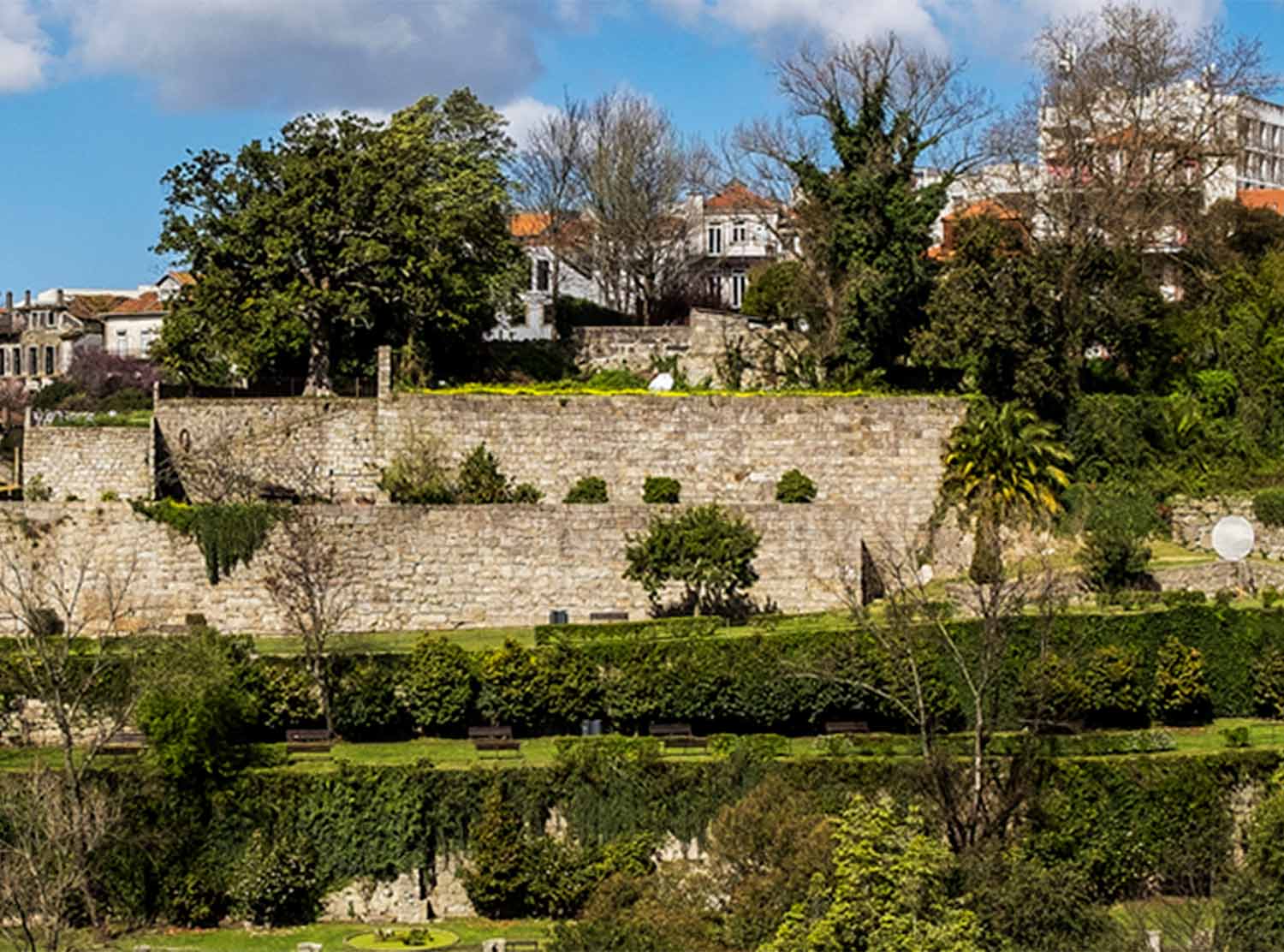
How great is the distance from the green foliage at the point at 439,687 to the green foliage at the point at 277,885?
4094mm

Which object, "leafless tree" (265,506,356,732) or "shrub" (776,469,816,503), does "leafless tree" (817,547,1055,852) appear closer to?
"shrub" (776,469,816,503)

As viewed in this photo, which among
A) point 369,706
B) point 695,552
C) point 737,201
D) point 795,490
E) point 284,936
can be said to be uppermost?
point 737,201

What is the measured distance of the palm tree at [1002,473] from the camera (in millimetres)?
49750

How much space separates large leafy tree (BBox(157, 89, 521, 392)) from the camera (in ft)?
169

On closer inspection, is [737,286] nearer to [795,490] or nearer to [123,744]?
[795,490]

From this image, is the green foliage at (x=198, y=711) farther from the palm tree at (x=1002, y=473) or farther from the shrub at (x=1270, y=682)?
the shrub at (x=1270, y=682)

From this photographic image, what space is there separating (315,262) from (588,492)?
831cm

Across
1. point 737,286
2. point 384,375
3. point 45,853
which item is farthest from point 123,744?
point 737,286

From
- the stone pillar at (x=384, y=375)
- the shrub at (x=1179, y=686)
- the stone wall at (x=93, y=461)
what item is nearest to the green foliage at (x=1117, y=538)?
the shrub at (x=1179, y=686)

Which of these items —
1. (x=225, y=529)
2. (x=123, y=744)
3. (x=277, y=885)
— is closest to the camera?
(x=277, y=885)

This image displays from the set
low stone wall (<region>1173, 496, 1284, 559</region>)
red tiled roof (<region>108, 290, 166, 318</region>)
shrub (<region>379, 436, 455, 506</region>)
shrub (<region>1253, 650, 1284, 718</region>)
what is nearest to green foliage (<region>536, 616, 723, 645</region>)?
shrub (<region>379, 436, 455, 506</region>)

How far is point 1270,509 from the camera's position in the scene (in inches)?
1981

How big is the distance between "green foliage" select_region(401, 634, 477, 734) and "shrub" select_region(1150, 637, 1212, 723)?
41.0 feet

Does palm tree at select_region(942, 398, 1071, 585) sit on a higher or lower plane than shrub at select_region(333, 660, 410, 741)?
higher
